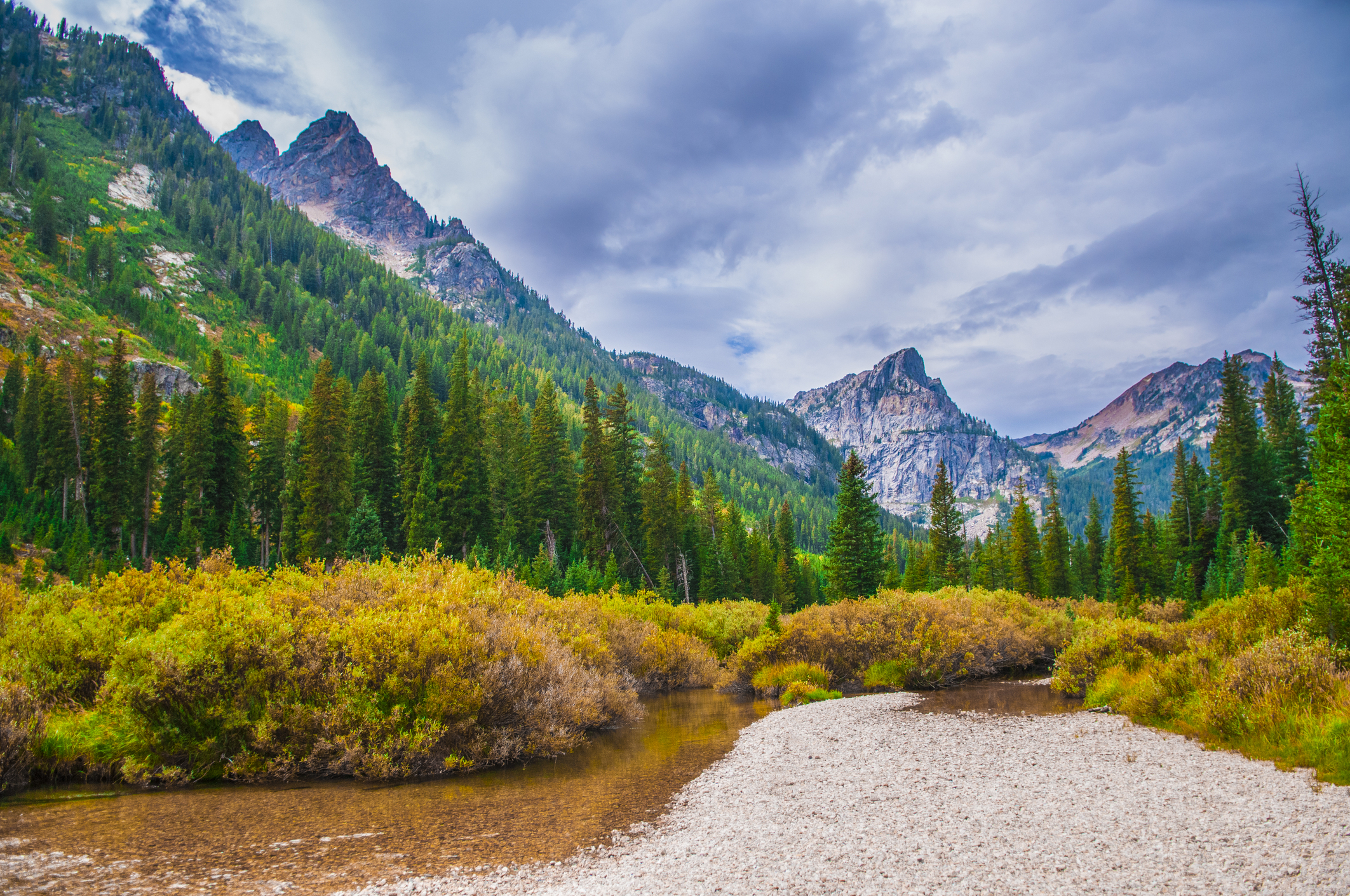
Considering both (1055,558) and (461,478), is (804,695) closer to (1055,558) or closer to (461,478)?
(461,478)

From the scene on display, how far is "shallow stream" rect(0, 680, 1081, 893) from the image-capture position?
7176mm

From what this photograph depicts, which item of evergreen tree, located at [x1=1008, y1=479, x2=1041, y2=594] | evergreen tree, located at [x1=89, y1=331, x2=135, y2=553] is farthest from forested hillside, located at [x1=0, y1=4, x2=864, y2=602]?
evergreen tree, located at [x1=1008, y1=479, x2=1041, y2=594]

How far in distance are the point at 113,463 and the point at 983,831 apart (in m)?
61.5

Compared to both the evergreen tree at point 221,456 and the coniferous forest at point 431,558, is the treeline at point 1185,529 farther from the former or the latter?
the evergreen tree at point 221,456

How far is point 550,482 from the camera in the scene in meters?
51.3

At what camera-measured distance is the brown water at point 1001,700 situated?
62.3 ft

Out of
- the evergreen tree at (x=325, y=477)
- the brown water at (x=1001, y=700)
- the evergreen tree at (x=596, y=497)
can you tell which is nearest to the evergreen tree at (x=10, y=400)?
the evergreen tree at (x=325, y=477)

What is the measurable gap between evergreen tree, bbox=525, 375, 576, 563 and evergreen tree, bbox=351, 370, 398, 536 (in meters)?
10.5

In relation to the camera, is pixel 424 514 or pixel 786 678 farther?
pixel 424 514

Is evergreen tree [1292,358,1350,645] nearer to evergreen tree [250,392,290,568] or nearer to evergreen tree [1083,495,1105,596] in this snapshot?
evergreen tree [250,392,290,568]

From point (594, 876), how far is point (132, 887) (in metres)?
5.05

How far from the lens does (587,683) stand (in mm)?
16422

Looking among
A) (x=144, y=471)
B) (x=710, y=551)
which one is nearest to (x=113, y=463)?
(x=144, y=471)

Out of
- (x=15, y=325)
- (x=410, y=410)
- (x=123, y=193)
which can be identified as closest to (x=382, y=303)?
(x=123, y=193)
